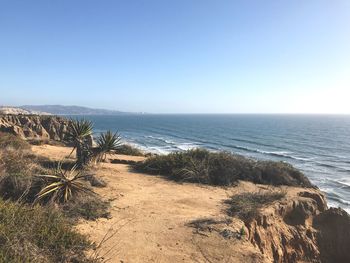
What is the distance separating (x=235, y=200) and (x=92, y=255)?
5.89 m

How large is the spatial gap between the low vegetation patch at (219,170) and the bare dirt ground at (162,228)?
157cm

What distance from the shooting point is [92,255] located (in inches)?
240

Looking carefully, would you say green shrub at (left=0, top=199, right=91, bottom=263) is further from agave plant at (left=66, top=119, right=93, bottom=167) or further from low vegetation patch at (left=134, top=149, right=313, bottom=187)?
low vegetation patch at (left=134, top=149, right=313, bottom=187)

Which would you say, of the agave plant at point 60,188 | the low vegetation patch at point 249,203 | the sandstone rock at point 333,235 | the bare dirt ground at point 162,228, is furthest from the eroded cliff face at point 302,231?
the agave plant at point 60,188

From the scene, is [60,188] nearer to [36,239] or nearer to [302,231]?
[36,239]

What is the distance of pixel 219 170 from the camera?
1466 centimetres

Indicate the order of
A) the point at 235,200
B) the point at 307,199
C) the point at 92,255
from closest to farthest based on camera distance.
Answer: the point at 92,255
the point at 235,200
the point at 307,199

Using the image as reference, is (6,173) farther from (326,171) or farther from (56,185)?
(326,171)

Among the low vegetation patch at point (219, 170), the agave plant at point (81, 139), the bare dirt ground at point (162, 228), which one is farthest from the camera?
the low vegetation patch at point (219, 170)

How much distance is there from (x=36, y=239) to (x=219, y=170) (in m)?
10.2

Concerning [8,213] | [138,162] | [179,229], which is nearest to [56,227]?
[8,213]

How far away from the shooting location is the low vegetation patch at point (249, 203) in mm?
9430

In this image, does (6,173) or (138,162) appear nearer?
(6,173)

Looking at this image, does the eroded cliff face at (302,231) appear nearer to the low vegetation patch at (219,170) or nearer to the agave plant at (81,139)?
the low vegetation patch at (219,170)
